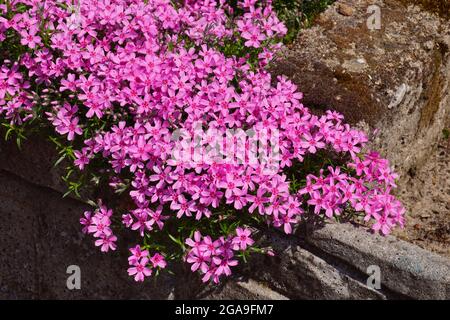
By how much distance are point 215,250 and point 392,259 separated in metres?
1.08

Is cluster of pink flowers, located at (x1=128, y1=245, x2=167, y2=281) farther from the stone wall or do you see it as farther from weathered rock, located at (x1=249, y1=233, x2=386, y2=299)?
weathered rock, located at (x1=249, y1=233, x2=386, y2=299)

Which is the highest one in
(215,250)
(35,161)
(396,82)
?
(396,82)

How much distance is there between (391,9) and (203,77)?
6.44ft

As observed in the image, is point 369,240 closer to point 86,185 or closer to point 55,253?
point 86,185

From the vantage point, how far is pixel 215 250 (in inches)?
144

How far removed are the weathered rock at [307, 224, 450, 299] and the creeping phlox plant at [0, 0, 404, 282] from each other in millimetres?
116

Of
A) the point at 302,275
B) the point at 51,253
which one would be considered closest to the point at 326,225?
the point at 302,275

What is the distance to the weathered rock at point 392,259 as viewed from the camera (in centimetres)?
354

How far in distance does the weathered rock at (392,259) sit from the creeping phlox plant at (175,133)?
0.12 m

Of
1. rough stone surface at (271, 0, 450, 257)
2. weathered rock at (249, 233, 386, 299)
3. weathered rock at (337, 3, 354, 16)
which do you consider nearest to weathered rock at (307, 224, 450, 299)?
weathered rock at (249, 233, 386, 299)

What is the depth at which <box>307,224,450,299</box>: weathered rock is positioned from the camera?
3.54m

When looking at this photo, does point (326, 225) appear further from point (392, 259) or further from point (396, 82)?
point (396, 82)

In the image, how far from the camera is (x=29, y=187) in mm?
4656
